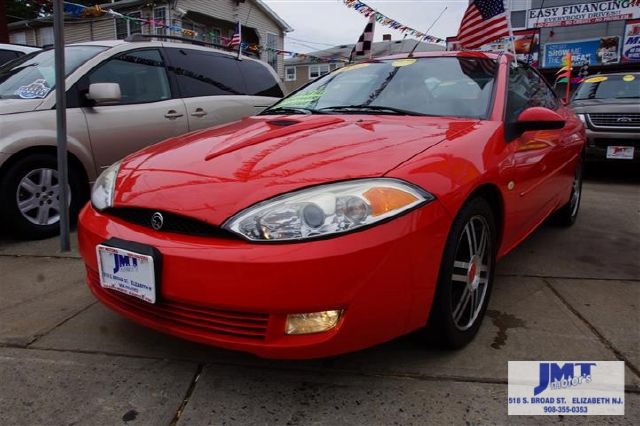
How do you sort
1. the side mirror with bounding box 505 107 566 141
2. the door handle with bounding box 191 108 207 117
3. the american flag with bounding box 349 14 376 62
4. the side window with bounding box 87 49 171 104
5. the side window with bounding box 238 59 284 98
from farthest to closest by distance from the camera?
the american flag with bounding box 349 14 376 62 < the side window with bounding box 238 59 284 98 < the door handle with bounding box 191 108 207 117 < the side window with bounding box 87 49 171 104 < the side mirror with bounding box 505 107 566 141

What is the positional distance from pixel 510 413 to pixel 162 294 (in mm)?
1353

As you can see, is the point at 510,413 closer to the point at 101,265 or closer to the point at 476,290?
the point at 476,290

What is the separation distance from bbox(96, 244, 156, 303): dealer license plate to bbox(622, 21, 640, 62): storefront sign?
24163 mm

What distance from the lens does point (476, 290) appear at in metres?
2.47

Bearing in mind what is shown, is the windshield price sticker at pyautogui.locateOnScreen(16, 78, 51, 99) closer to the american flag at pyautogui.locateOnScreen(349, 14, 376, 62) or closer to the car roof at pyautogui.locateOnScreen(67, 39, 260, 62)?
the car roof at pyautogui.locateOnScreen(67, 39, 260, 62)

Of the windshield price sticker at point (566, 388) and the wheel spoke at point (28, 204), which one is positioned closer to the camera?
the windshield price sticker at point (566, 388)

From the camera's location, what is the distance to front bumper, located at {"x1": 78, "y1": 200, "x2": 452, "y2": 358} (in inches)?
68.5

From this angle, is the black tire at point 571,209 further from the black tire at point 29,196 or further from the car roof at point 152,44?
the black tire at point 29,196

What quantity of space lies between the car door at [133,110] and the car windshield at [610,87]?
646cm

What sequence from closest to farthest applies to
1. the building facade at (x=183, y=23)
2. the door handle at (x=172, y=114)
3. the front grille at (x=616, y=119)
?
1. the door handle at (x=172, y=114)
2. the front grille at (x=616, y=119)
3. the building facade at (x=183, y=23)

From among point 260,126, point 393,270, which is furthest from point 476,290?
point 260,126

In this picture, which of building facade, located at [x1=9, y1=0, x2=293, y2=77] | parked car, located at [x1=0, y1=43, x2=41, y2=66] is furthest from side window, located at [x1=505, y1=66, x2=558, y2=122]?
building facade, located at [x1=9, y1=0, x2=293, y2=77]

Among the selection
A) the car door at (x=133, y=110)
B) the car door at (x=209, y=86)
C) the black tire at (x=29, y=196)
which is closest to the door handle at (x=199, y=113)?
the car door at (x=209, y=86)

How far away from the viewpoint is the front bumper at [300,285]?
5.71 ft
